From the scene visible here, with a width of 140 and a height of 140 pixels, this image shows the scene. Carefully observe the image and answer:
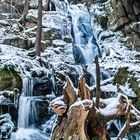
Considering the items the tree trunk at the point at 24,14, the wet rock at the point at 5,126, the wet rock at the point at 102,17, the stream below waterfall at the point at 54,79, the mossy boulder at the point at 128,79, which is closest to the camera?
the wet rock at the point at 5,126

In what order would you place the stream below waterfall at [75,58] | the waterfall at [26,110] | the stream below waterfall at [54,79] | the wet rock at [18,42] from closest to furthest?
the stream below waterfall at [75,58] < the stream below waterfall at [54,79] < the waterfall at [26,110] < the wet rock at [18,42]

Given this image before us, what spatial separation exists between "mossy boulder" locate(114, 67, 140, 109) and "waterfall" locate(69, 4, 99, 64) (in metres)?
2.79

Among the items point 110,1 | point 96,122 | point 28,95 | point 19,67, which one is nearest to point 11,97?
point 28,95

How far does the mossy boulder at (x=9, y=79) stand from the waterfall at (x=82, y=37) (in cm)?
407

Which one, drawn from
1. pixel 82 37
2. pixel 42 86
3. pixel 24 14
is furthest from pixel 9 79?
pixel 24 14

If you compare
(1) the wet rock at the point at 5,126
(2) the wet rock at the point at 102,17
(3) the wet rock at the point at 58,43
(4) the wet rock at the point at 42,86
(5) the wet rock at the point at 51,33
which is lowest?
(1) the wet rock at the point at 5,126

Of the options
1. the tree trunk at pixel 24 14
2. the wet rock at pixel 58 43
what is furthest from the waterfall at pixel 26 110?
the tree trunk at pixel 24 14

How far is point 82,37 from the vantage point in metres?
18.7

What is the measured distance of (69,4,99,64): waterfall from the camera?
17.2 meters

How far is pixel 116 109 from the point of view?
732cm

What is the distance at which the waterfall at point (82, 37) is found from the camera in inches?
677

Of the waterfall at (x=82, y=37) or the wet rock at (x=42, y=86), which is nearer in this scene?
the wet rock at (x=42, y=86)

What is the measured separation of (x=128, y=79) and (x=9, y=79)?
4.54m

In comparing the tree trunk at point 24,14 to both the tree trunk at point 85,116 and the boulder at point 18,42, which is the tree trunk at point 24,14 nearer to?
the boulder at point 18,42
